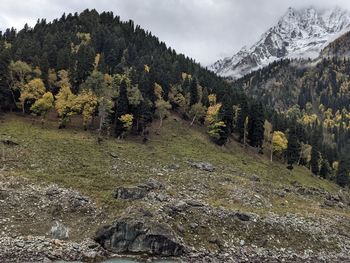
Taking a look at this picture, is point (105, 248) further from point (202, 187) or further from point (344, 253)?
point (344, 253)

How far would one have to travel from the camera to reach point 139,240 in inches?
2190

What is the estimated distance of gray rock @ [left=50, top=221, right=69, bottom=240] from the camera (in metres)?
54.9

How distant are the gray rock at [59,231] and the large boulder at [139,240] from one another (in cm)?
414

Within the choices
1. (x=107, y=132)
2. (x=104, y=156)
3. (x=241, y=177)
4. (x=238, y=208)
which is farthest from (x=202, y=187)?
(x=107, y=132)

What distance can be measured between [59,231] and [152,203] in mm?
15485

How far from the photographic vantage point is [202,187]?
8119 cm

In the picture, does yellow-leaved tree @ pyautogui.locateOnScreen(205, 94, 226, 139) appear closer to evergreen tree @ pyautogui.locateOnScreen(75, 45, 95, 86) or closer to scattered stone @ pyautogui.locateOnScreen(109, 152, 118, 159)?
evergreen tree @ pyautogui.locateOnScreen(75, 45, 95, 86)

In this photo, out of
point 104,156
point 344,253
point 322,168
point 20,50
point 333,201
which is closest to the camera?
point 344,253

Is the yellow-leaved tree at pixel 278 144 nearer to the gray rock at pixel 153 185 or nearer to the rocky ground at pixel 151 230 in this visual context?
the rocky ground at pixel 151 230

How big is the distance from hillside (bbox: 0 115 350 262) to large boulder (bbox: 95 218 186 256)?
29 centimetres

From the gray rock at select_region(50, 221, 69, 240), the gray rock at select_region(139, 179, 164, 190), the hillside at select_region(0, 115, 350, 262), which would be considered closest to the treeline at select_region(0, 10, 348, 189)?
the hillside at select_region(0, 115, 350, 262)

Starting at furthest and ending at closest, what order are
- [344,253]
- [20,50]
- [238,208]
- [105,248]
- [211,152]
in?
[20,50]
[211,152]
[238,208]
[344,253]
[105,248]

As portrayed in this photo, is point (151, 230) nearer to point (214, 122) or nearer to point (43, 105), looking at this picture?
point (43, 105)

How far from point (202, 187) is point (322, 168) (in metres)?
75.8
